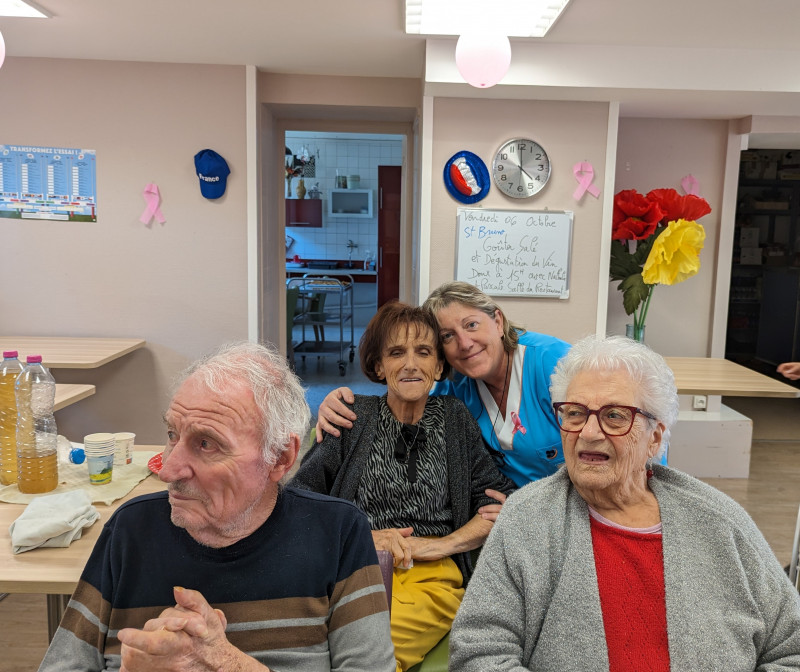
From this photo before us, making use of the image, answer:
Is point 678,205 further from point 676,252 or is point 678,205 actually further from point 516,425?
point 516,425

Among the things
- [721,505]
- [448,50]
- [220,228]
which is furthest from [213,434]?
[220,228]

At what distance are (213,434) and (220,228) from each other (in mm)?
3095

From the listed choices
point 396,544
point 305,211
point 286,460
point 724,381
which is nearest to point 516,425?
point 396,544

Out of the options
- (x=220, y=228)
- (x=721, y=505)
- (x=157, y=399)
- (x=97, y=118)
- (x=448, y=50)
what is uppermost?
(x=448, y=50)

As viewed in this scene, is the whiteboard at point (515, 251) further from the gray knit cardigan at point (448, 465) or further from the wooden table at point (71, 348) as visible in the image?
the gray knit cardigan at point (448, 465)

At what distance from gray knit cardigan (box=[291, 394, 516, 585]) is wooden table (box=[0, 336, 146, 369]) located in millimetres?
1874

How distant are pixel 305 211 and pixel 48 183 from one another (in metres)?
5.82

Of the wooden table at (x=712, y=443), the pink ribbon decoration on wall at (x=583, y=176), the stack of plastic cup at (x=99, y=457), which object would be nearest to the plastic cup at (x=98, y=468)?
the stack of plastic cup at (x=99, y=457)

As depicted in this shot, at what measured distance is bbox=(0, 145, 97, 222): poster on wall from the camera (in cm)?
404

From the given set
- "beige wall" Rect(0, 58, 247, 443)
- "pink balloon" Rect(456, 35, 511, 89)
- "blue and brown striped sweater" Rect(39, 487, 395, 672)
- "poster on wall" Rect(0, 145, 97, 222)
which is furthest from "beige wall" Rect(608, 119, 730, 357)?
"blue and brown striped sweater" Rect(39, 487, 395, 672)

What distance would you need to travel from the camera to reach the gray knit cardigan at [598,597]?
130 cm

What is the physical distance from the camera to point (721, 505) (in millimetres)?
1424

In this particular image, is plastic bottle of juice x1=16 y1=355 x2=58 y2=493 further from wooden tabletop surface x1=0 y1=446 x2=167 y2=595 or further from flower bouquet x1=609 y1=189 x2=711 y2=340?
flower bouquet x1=609 y1=189 x2=711 y2=340

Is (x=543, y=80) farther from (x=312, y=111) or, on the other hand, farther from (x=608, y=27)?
(x=312, y=111)
